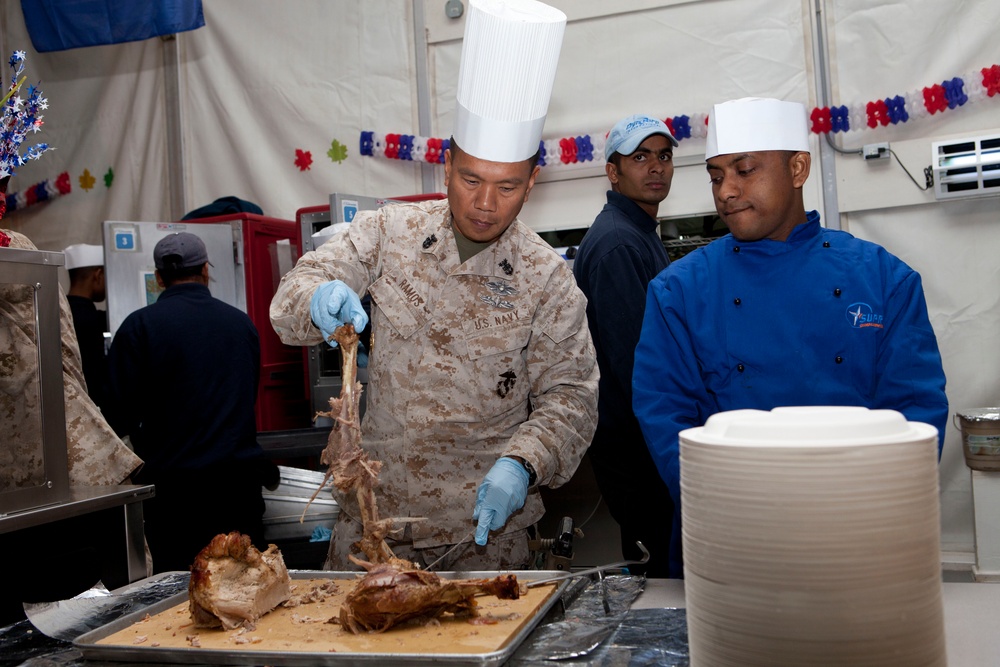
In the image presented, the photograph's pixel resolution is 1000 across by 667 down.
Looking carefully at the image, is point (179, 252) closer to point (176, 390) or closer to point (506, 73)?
point (176, 390)

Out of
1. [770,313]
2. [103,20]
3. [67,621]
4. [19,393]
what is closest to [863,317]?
[770,313]

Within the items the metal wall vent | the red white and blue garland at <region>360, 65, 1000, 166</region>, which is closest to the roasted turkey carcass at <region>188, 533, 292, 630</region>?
the red white and blue garland at <region>360, 65, 1000, 166</region>

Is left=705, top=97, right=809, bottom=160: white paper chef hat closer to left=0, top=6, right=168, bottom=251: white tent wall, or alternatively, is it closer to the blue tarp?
the blue tarp

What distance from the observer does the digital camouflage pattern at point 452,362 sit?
2107mm

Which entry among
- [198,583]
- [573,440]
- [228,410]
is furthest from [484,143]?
[228,410]

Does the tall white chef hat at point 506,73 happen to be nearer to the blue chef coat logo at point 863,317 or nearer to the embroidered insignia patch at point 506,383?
the embroidered insignia patch at point 506,383

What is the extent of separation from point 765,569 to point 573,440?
129cm

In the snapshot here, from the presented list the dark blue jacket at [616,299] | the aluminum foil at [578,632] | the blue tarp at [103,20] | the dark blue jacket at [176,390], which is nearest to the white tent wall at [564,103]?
the blue tarp at [103,20]

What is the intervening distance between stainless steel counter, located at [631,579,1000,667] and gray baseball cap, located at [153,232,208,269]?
248cm

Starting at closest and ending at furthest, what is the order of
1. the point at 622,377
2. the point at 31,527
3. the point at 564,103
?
1. the point at 31,527
2. the point at 622,377
3. the point at 564,103

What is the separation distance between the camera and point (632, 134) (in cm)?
331

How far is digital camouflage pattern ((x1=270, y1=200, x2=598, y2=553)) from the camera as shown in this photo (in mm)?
2107

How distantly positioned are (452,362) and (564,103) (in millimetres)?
3013

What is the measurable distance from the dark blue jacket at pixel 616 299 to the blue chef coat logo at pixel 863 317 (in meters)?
1.14
